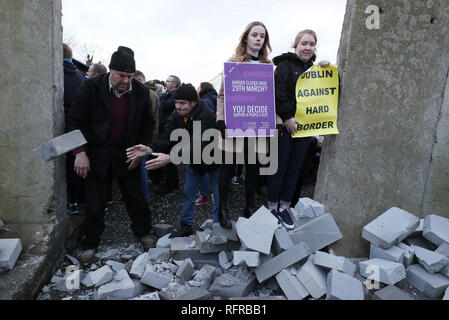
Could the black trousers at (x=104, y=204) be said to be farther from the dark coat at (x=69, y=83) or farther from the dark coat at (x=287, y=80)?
the dark coat at (x=287, y=80)

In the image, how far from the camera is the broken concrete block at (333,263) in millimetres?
2810

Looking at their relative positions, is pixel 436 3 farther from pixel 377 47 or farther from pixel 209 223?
pixel 209 223

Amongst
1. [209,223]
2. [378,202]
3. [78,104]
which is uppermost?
[78,104]

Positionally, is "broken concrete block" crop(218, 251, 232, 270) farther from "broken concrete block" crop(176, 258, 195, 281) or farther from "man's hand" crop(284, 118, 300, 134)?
"man's hand" crop(284, 118, 300, 134)

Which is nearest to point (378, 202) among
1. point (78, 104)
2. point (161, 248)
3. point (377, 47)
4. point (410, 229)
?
point (410, 229)

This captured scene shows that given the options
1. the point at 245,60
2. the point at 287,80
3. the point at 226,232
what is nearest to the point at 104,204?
the point at 226,232

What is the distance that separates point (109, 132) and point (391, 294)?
321 centimetres

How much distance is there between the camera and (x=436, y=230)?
3051 millimetres

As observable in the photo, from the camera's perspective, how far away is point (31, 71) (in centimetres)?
306

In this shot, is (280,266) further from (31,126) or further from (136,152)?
(31,126)

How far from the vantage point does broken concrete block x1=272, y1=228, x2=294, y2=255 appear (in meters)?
2.97

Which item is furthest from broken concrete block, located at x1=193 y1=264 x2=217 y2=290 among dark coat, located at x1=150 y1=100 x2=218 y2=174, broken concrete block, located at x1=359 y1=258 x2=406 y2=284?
broken concrete block, located at x1=359 y1=258 x2=406 y2=284

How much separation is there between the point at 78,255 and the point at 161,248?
1.01 metres

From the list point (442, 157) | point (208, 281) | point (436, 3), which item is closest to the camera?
point (208, 281)
